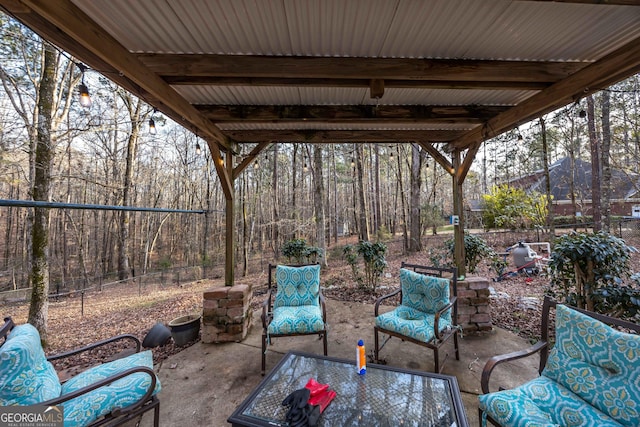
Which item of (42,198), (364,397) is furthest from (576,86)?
(42,198)

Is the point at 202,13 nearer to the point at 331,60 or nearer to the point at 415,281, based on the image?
the point at 331,60

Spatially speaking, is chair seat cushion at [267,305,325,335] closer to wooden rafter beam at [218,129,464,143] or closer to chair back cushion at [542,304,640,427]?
Result: chair back cushion at [542,304,640,427]

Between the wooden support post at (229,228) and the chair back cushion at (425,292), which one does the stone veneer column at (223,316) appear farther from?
the chair back cushion at (425,292)

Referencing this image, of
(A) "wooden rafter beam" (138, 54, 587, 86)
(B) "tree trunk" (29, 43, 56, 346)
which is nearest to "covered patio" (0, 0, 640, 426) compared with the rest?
(A) "wooden rafter beam" (138, 54, 587, 86)

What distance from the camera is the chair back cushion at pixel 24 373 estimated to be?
1.20m

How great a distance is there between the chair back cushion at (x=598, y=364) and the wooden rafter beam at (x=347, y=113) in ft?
7.51

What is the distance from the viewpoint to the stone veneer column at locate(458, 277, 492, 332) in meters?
2.92

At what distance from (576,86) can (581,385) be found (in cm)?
232

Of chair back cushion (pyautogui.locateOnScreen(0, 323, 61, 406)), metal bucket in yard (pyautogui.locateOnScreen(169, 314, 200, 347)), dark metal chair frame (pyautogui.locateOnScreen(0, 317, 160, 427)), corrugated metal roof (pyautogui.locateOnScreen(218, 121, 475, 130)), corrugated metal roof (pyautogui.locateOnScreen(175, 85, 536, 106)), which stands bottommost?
metal bucket in yard (pyautogui.locateOnScreen(169, 314, 200, 347))

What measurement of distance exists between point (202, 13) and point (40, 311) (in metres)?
4.76

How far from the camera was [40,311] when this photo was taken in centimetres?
349

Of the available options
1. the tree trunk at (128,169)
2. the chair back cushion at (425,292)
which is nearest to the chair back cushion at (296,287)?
the chair back cushion at (425,292)

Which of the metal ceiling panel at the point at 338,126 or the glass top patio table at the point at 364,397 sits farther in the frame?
the metal ceiling panel at the point at 338,126

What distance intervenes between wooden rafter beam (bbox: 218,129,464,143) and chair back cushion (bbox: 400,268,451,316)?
1.97 metres
